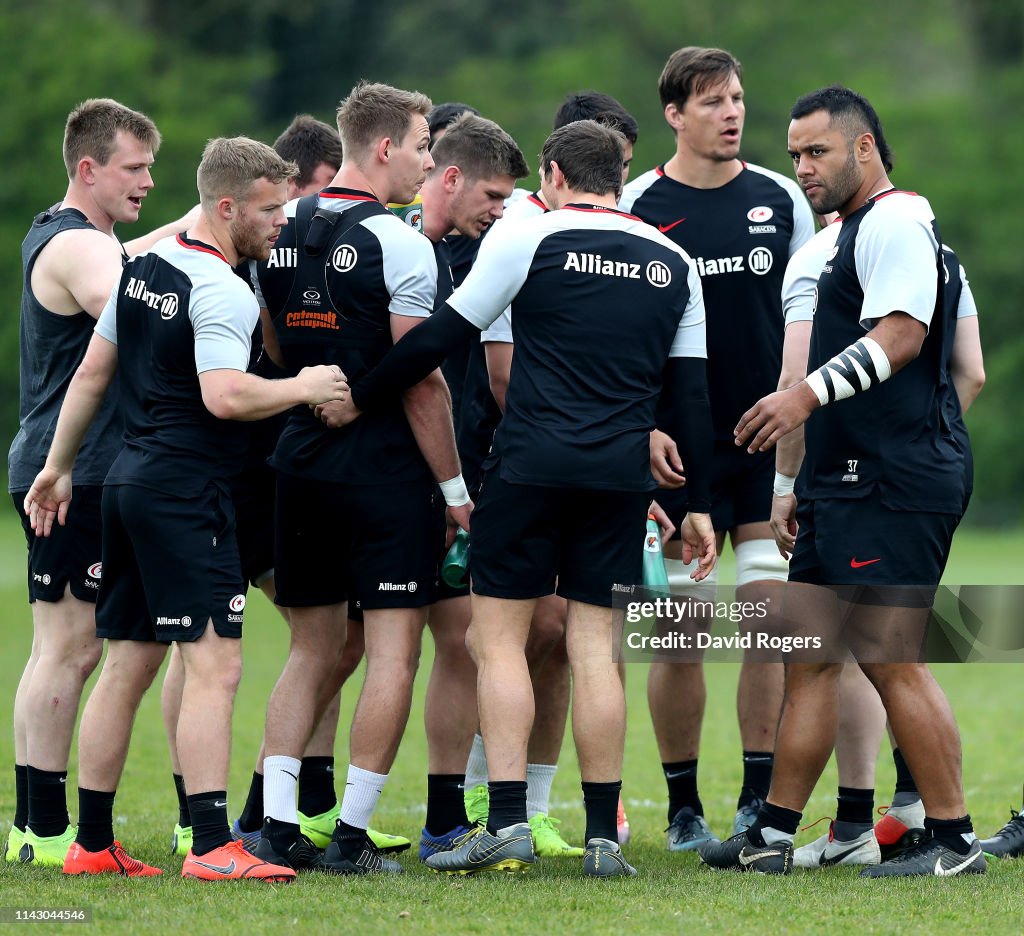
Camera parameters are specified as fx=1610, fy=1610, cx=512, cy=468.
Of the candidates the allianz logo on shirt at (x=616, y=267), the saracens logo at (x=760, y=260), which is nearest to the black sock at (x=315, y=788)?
the allianz logo on shirt at (x=616, y=267)

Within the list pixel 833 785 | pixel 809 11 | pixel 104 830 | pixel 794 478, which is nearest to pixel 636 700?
pixel 833 785

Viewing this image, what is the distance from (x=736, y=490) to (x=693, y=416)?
3.92 ft

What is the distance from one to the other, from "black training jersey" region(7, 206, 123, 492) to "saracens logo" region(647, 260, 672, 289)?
7.05 feet

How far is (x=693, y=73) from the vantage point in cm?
702

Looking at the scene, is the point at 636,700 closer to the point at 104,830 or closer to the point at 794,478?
the point at 794,478

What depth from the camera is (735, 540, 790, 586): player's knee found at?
22.7 feet

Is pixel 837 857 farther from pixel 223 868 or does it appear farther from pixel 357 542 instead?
pixel 223 868

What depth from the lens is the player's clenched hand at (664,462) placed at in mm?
5992

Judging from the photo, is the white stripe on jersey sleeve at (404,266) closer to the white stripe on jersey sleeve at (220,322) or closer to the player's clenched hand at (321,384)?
the player's clenched hand at (321,384)

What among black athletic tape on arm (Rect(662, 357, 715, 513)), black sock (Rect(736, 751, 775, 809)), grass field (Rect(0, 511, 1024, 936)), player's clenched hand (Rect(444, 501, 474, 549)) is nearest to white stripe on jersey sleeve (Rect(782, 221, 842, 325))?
black athletic tape on arm (Rect(662, 357, 715, 513))

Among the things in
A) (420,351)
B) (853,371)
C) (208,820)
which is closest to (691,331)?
(853,371)

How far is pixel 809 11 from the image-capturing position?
139ft

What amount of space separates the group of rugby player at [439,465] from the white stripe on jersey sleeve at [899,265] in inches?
0.5

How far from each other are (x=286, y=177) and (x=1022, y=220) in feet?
116
